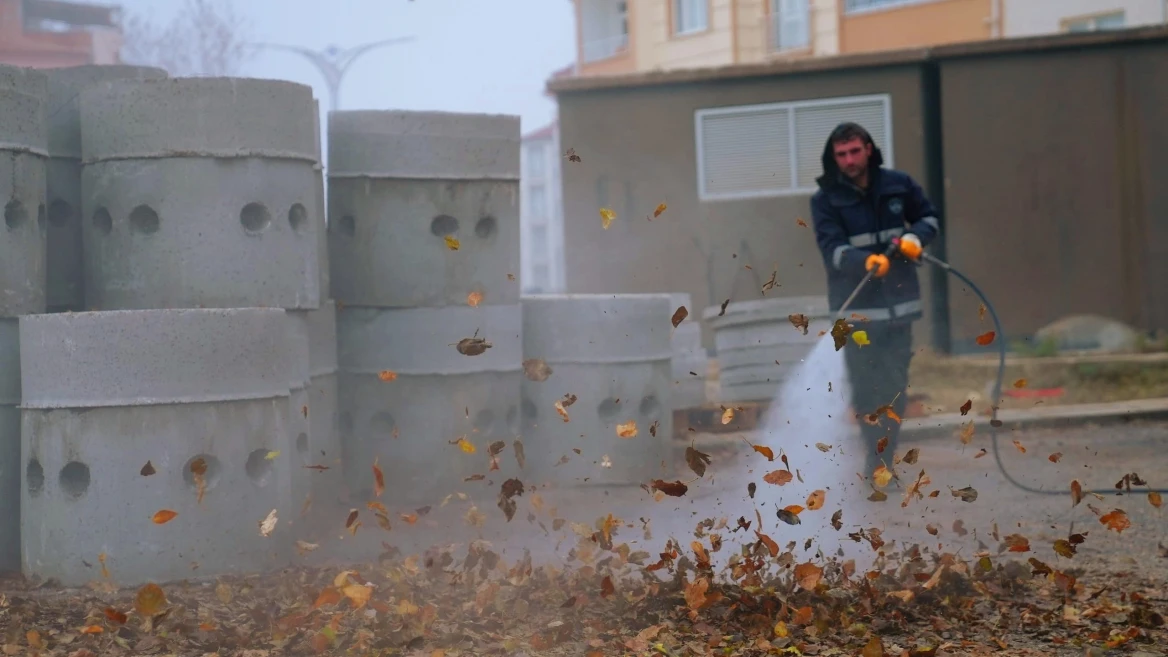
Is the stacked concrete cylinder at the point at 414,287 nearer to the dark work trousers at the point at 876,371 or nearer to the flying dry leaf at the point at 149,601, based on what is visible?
the dark work trousers at the point at 876,371

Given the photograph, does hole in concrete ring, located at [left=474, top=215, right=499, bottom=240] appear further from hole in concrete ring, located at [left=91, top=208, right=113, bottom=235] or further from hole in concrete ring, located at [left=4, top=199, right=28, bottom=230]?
hole in concrete ring, located at [left=4, top=199, right=28, bottom=230]

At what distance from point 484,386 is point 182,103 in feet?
8.36

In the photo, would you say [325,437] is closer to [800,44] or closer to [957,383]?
[957,383]

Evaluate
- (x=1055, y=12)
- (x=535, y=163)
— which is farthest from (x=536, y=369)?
(x=535, y=163)

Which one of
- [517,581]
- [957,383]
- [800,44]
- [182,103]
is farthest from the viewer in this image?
[800,44]

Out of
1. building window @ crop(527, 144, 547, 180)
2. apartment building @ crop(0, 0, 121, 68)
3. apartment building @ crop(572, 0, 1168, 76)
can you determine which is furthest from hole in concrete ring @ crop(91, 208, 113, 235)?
building window @ crop(527, 144, 547, 180)

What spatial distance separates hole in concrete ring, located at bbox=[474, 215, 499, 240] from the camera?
27.2 feet

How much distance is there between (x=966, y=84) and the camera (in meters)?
16.1

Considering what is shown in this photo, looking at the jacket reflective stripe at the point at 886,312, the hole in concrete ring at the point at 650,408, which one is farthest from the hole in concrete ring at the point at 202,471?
the jacket reflective stripe at the point at 886,312

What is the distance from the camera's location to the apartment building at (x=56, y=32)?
76.0 ft

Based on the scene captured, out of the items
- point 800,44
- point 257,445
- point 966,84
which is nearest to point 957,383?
point 966,84

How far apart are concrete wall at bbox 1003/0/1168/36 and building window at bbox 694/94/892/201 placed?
11.1m

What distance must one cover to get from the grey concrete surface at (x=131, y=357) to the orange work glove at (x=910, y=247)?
345 cm

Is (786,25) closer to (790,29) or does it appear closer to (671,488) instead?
(790,29)
